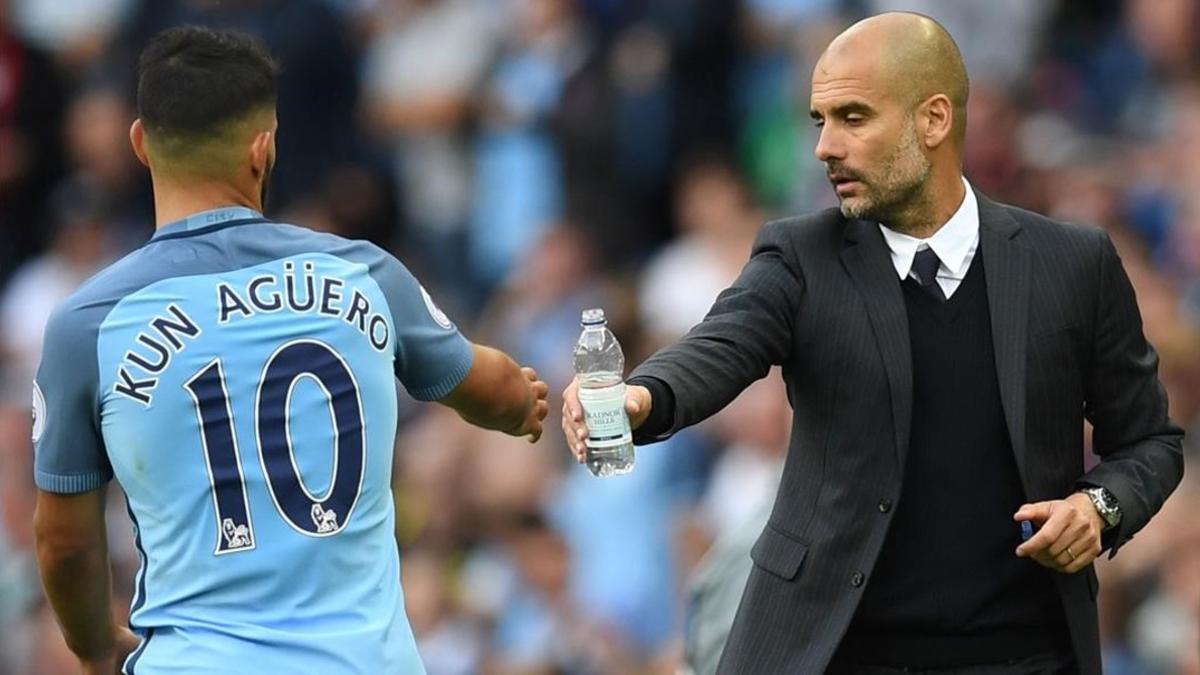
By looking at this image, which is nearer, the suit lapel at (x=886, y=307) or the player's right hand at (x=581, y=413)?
the player's right hand at (x=581, y=413)

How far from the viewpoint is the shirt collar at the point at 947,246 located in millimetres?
5793

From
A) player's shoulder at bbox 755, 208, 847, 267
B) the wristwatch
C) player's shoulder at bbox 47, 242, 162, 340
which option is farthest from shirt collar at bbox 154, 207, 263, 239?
the wristwatch

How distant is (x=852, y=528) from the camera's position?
5.63m

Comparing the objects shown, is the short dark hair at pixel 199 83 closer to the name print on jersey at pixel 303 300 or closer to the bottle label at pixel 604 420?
the name print on jersey at pixel 303 300

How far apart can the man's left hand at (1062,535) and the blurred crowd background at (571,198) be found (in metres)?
3.31

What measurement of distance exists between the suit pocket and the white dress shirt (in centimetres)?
66

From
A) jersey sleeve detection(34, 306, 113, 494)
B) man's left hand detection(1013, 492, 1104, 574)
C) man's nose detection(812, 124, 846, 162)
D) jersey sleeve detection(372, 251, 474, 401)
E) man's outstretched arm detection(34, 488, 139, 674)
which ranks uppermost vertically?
man's nose detection(812, 124, 846, 162)

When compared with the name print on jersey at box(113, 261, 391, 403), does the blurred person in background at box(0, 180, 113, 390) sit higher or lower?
higher

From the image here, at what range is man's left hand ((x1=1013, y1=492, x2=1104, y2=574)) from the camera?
17.9ft

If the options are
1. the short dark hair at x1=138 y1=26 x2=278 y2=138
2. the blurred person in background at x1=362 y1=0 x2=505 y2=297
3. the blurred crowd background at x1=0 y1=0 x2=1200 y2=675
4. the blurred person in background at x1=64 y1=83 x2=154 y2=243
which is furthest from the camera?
the blurred person in background at x1=64 y1=83 x2=154 y2=243

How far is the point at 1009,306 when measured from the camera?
5715mm

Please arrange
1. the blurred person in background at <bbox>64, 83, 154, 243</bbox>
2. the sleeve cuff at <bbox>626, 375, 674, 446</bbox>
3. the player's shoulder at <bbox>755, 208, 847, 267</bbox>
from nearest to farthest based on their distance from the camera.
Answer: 1. the sleeve cuff at <bbox>626, 375, 674, 446</bbox>
2. the player's shoulder at <bbox>755, 208, 847, 267</bbox>
3. the blurred person in background at <bbox>64, 83, 154, 243</bbox>

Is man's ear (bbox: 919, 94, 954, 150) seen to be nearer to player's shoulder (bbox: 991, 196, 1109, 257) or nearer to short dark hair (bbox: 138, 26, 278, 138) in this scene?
player's shoulder (bbox: 991, 196, 1109, 257)

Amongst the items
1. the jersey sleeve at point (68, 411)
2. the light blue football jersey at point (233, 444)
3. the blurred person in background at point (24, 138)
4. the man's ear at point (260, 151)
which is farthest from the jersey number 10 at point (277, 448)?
the blurred person in background at point (24, 138)
